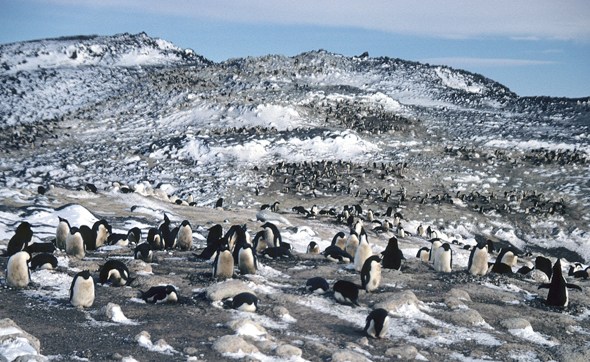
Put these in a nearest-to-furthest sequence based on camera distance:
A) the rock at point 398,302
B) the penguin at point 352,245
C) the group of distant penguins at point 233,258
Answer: the group of distant penguins at point 233,258 < the rock at point 398,302 < the penguin at point 352,245

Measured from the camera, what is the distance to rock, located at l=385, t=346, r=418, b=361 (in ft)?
24.5

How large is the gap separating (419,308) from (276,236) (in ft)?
18.8

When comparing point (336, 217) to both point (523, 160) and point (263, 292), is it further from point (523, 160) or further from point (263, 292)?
point (523, 160)

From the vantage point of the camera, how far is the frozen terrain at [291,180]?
27.3 ft

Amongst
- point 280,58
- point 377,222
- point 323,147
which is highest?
point 280,58

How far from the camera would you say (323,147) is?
41.6 metres

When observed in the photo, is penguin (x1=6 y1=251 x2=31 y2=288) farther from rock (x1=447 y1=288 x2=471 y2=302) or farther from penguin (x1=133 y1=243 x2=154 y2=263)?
rock (x1=447 y1=288 x2=471 y2=302)

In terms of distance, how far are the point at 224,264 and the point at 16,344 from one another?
4.58 m

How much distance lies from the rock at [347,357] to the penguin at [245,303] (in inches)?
83.3

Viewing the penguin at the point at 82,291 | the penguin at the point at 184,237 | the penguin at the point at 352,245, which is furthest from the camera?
the penguin at the point at 352,245

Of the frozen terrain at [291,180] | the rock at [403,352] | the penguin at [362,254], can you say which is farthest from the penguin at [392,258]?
the rock at [403,352]

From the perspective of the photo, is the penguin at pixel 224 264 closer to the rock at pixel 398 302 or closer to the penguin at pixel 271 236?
the rock at pixel 398 302

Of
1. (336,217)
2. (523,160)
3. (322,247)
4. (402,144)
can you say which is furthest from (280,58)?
(322,247)

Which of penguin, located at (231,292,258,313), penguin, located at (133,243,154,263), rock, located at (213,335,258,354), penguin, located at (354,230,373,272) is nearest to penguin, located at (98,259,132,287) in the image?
penguin, located at (133,243,154,263)
